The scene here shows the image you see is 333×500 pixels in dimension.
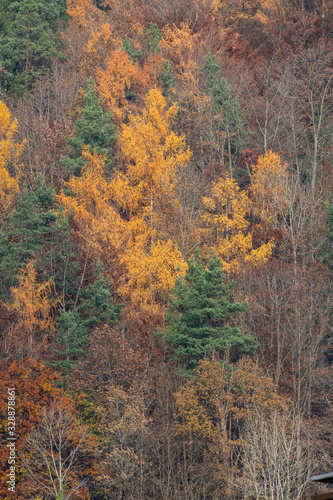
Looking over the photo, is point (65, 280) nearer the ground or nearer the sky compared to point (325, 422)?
nearer the sky

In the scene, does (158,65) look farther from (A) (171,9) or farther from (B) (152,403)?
(B) (152,403)

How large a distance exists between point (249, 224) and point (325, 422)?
42.7 feet

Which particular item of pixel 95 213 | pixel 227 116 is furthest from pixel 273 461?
pixel 227 116

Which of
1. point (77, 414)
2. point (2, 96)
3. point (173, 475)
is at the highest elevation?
point (2, 96)

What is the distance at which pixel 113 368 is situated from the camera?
28078 mm

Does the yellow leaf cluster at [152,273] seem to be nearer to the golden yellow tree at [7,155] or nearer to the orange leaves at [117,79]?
the golden yellow tree at [7,155]

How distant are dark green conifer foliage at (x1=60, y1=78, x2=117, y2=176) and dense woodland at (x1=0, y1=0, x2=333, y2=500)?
13 cm

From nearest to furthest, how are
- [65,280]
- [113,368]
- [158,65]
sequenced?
1. [113,368]
2. [65,280]
3. [158,65]

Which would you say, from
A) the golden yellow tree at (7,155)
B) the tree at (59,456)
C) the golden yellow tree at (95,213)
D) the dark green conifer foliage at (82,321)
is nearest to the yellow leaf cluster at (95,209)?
the golden yellow tree at (95,213)

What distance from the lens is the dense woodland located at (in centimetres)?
2489

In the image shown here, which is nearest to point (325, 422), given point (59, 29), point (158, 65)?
point (158, 65)

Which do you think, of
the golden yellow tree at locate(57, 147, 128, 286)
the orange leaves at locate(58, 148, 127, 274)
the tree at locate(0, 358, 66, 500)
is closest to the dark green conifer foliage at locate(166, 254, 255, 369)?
the tree at locate(0, 358, 66, 500)

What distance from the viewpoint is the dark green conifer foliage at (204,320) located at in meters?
27.9

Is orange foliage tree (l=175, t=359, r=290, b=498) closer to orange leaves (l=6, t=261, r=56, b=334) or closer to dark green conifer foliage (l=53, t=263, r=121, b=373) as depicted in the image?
dark green conifer foliage (l=53, t=263, r=121, b=373)
